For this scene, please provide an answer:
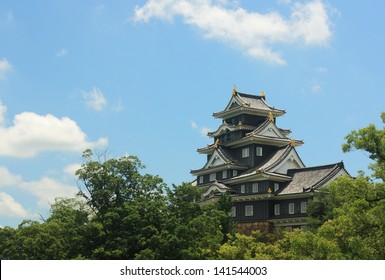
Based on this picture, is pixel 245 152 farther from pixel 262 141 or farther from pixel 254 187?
pixel 254 187

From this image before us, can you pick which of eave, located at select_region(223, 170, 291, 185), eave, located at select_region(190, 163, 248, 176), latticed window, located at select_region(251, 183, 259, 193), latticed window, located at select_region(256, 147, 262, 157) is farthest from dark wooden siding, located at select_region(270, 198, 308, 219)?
latticed window, located at select_region(256, 147, 262, 157)

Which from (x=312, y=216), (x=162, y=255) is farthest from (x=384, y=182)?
(x=312, y=216)

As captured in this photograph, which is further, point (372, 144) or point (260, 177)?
point (260, 177)

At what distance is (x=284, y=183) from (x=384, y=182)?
33.7 m

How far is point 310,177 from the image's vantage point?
52.1m

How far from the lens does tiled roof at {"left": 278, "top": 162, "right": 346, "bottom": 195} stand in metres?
50.1


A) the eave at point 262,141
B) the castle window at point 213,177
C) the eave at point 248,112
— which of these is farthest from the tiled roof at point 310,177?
the castle window at point 213,177

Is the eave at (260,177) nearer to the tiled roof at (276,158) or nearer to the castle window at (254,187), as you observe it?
the castle window at (254,187)

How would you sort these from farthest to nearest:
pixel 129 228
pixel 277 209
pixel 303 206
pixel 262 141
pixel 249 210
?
pixel 262 141 → pixel 249 210 → pixel 277 209 → pixel 303 206 → pixel 129 228

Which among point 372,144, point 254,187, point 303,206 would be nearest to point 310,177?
point 303,206

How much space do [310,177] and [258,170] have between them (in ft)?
16.0

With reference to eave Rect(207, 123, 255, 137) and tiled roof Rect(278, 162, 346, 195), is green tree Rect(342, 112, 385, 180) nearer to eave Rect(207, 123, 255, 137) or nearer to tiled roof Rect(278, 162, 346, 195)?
tiled roof Rect(278, 162, 346, 195)

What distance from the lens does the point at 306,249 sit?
22.5 meters

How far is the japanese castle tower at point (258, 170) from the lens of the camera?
51.5 metres
